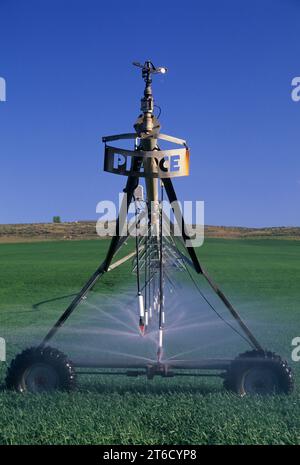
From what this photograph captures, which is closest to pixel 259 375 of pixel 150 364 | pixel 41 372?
pixel 150 364

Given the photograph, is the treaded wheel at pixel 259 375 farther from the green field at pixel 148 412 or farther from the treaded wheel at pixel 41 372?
the treaded wheel at pixel 41 372

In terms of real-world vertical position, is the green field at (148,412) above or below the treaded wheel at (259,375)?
below

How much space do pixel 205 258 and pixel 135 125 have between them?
3777 centimetres

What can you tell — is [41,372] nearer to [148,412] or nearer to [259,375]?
[148,412]

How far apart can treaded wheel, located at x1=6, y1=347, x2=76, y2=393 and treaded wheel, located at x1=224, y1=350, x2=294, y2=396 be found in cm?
246

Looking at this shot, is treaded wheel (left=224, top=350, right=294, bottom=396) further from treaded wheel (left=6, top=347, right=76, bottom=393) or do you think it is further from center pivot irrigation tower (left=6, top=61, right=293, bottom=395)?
treaded wheel (left=6, top=347, right=76, bottom=393)

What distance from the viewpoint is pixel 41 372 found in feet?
28.3

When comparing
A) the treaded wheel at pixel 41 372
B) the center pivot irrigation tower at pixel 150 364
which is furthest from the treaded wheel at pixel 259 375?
the treaded wheel at pixel 41 372

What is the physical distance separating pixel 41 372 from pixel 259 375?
3.35 metres

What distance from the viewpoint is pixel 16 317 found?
20984mm

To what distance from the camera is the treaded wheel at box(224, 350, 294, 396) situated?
27.9 ft

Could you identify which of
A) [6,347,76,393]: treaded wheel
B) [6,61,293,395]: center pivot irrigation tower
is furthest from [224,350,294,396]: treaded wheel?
[6,347,76,393]: treaded wheel

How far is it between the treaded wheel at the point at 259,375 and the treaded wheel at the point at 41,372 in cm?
246

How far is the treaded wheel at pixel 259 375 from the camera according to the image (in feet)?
27.9
